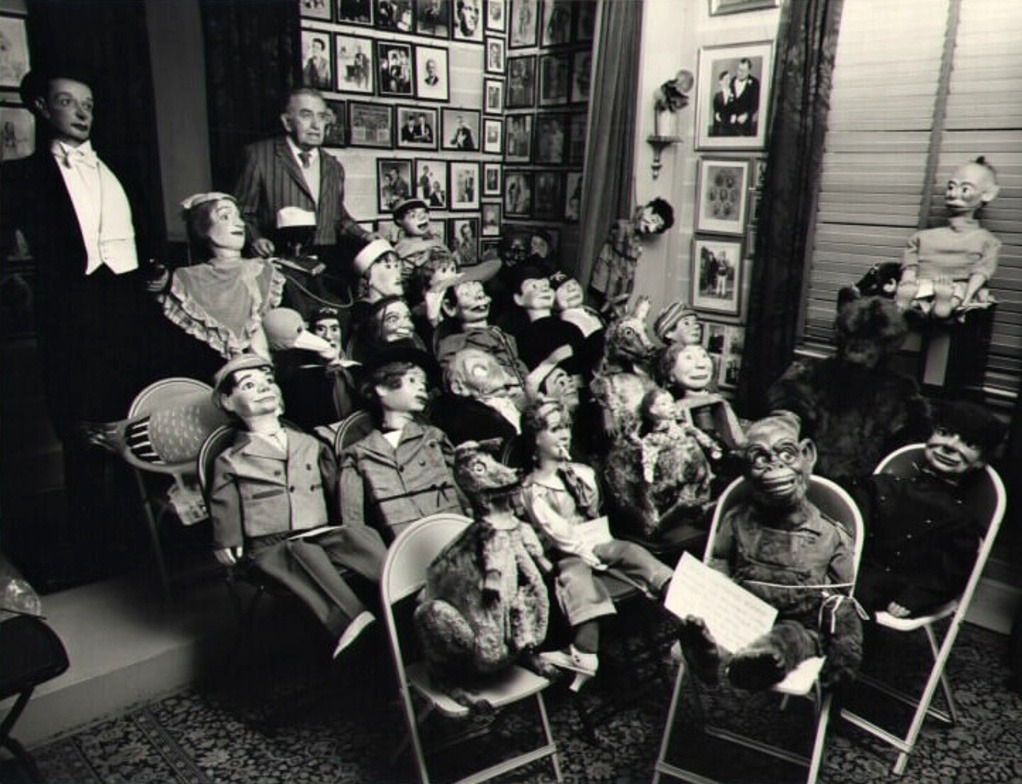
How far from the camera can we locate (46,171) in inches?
142

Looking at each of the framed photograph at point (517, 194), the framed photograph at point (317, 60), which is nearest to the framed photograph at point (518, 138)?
the framed photograph at point (517, 194)

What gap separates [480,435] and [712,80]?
3156mm

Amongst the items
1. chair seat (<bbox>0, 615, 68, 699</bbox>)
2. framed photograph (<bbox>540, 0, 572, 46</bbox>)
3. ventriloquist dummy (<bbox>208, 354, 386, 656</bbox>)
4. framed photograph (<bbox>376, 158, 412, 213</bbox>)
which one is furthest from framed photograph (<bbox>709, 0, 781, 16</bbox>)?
chair seat (<bbox>0, 615, 68, 699</bbox>)

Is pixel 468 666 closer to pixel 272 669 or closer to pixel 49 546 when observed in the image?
pixel 272 669

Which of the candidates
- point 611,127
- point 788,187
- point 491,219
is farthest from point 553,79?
point 788,187

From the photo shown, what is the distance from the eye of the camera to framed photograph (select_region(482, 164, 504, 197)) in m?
7.27

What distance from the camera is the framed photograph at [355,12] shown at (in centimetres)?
593

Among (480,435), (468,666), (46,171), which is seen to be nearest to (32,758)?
(468,666)

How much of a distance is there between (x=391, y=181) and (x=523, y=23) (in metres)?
1.87

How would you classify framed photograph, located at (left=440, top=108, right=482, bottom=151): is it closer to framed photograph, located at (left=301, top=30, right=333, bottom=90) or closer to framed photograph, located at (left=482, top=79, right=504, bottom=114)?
framed photograph, located at (left=482, top=79, right=504, bottom=114)

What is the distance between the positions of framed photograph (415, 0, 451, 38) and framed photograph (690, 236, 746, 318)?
2543 millimetres

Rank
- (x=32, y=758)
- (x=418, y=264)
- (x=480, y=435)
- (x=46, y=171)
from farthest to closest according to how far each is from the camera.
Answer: (x=418, y=264) → (x=480, y=435) → (x=46, y=171) → (x=32, y=758)

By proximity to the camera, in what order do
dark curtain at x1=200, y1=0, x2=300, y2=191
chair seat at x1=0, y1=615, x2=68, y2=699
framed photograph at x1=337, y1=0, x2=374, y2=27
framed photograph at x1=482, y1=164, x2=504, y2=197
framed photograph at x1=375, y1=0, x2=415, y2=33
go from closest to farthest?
chair seat at x1=0, y1=615, x2=68, y2=699
dark curtain at x1=200, y1=0, x2=300, y2=191
framed photograph at x1=337, y1=0, x2=374, y2=27
framed photograph at x1=375, y1=0, x2=415, y2=33
framed photograph at x1=482, y1=164, x2=504, y2=197

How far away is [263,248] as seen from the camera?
4.32m
